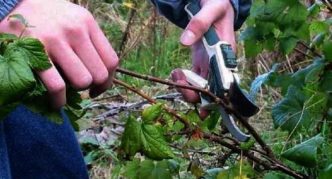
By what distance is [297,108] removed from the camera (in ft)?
4.94

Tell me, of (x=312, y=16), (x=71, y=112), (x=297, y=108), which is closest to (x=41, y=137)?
(x=71, y=112)

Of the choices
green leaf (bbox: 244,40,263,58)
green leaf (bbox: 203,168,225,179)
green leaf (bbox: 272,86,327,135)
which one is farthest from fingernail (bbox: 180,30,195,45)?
green leaf (bbox: 244,40,263,58)

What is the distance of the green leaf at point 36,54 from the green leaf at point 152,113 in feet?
1.07

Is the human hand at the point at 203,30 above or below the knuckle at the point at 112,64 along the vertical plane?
below

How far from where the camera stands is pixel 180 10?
4.16 ft

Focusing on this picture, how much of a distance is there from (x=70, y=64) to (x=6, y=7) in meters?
0.10

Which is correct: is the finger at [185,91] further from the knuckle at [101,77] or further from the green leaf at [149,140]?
the knuckle at [101,77]

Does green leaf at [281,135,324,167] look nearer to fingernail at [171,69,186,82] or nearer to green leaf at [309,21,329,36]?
fingernail at [171,69,186,82]

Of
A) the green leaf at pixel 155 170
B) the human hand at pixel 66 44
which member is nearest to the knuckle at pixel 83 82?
the human hand at pixel 66 44

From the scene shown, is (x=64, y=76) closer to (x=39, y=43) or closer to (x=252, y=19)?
(x=39, y=43)

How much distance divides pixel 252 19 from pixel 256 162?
38cm

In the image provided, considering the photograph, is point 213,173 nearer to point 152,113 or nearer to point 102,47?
point 152,113

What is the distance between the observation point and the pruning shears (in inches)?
43.5

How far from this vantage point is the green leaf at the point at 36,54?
79 cm
